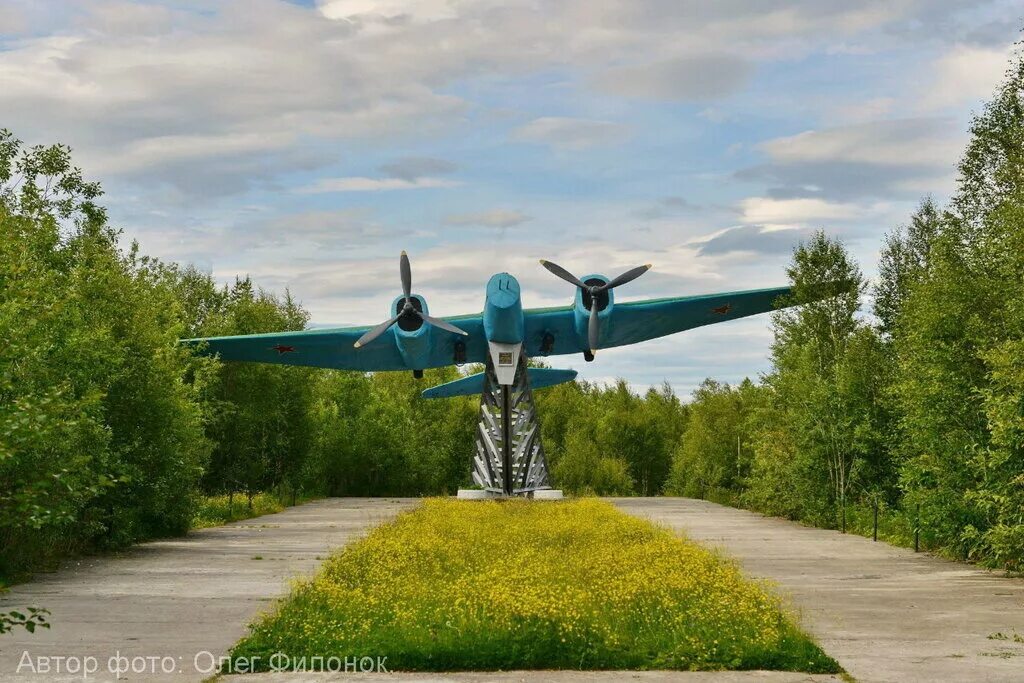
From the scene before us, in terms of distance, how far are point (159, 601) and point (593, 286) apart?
16.4 meters

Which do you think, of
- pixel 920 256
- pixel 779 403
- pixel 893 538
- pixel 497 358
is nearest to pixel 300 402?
pixel 497 358

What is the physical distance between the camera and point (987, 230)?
16.9 m

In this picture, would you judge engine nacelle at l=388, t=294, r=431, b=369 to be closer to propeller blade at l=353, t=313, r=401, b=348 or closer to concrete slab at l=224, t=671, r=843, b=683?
propeller blade at l=353, t=313, r=401, b=348

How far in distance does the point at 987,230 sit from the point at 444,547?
9.23 meters

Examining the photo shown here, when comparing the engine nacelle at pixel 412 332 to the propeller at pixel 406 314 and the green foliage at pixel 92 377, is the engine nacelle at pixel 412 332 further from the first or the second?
the green foliage at pixel 92 377

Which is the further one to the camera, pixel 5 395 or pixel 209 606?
pixel 5 395

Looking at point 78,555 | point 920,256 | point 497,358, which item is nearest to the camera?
point 78,555

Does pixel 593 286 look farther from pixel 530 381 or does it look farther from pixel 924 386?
pixel 924 386

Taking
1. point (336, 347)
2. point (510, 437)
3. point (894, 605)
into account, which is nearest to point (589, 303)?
point (510, 437)

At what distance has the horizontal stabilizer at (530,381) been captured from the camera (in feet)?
104

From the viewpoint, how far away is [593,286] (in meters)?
27.3

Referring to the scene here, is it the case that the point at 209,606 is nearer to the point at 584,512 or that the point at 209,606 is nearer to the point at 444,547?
Answer: the point at 444,547

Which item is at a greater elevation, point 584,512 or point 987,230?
point 987,230

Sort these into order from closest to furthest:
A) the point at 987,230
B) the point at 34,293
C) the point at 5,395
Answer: the point at 34,293
the point at 5,395
the point at 987,230
